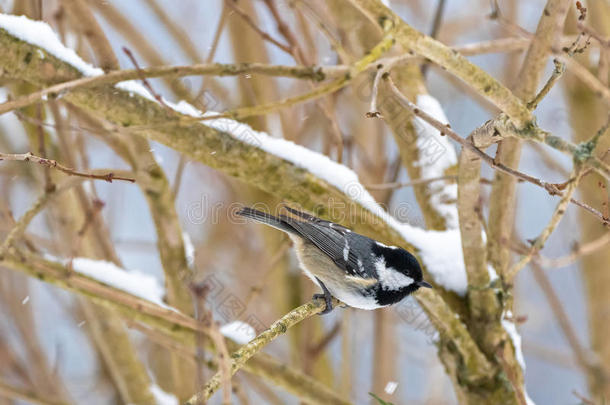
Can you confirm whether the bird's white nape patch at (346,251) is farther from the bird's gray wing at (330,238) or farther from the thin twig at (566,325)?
the thin twig at (566,325)

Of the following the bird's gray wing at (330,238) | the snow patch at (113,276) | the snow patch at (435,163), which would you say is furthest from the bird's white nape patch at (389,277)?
the snow patch at (113,276)

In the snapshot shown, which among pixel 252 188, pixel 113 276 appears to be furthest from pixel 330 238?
pixel 252 188

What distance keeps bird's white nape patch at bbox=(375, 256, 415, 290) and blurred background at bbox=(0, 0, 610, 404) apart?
0.30 meters

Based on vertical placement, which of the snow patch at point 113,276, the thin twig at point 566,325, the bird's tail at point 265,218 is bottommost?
the snow patch at point 113,276

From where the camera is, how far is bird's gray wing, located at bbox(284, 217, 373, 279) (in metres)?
2.38

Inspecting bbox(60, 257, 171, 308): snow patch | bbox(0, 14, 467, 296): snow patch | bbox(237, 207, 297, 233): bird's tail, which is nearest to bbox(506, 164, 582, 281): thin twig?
bbox(0, 14, 467, 296): snow patch

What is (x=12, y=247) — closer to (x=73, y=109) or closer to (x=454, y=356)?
(x=73, y=109)

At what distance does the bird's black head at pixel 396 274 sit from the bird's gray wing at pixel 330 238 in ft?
0.41

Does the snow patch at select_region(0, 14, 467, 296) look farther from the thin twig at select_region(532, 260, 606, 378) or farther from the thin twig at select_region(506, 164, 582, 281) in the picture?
the thin twig at select_region(532, 260, 606, 378)

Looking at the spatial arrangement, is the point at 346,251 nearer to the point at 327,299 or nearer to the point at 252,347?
the point at 327,299

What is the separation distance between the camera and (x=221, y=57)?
4.78 metres

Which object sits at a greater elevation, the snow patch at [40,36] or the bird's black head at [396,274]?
the snow patch at [40,36]

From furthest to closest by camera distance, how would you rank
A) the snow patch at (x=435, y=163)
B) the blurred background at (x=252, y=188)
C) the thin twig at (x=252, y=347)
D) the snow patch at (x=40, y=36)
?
the blurred background at (x=252, y=188)
the snow patch at (x=435, y=163)
the snow patch at (x=40, y=36)
the thin twig at (x=252, y=347)

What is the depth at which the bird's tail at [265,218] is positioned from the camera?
7.29 ft
